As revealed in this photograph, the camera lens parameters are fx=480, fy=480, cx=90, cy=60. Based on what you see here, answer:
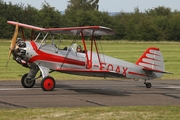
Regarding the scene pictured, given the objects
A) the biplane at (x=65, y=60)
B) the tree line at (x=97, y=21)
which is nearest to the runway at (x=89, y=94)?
the biplane at (x=65, y=60)

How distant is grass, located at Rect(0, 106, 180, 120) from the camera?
1172 cm

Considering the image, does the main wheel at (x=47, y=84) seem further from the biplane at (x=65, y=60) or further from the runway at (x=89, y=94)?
the runway at (x=89, y=94)

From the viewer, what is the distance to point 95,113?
40.6ft

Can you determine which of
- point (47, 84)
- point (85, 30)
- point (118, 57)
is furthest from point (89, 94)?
point (118, 57)

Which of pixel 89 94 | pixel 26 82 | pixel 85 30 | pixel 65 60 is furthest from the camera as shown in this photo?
pixel 26 82

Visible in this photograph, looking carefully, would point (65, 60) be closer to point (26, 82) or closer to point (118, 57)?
point (26, 82)

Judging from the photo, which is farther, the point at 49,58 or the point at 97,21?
the point at 97,21

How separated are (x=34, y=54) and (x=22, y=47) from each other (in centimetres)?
52

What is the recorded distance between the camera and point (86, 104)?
14594mm

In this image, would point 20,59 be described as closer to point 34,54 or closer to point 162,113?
point 34,54

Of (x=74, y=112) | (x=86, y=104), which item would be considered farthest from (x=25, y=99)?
(x=74, y=112)

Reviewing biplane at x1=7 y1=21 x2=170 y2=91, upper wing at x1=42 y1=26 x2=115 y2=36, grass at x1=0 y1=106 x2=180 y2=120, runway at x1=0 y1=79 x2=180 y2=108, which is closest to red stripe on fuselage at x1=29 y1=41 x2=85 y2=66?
biplane at x1=7 y1=21 x2=170 y2=91

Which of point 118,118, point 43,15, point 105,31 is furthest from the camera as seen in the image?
point 43,15

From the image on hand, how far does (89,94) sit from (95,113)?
4856mm
